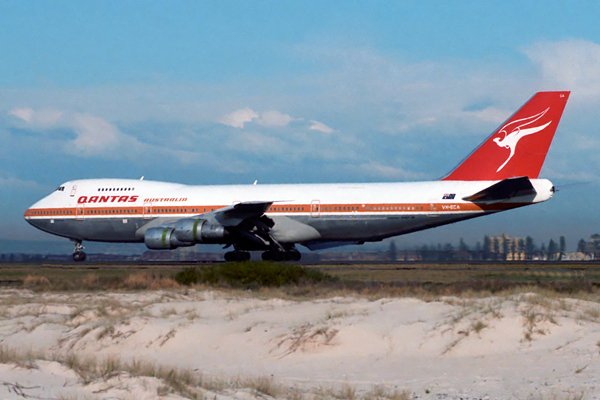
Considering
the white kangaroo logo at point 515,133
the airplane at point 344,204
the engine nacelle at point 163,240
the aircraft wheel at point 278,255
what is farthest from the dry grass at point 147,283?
the white kangaroo logo at point 515,133

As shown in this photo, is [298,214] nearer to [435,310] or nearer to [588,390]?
[435,310]

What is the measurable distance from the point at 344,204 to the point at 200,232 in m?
6.97

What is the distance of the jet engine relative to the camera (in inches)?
1145

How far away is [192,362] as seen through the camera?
9852 millimetres

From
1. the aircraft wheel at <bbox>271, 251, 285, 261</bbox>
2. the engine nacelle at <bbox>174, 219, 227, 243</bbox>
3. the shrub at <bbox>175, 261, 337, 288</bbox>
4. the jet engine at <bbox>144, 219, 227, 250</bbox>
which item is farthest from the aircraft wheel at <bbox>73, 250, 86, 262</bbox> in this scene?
the shrub at <bbox>175, 261, 337, 288</bbox>

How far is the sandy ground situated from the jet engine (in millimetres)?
14863

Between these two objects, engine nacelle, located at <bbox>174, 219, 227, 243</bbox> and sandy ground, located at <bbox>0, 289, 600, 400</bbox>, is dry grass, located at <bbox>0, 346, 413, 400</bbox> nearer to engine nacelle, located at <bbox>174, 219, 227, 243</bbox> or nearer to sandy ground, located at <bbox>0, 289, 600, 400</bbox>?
sandy ground, located at <bbox>0, 289, 600, 400</bbox>

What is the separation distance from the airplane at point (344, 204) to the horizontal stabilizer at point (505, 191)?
43mm

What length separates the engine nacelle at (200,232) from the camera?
2906 cm

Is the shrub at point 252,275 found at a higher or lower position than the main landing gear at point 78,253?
lower

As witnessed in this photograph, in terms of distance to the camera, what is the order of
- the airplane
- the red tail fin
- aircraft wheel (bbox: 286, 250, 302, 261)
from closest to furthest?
the airplane, the red tail fin, aircraft wheel (bbox: 286, 250, 302, 261)

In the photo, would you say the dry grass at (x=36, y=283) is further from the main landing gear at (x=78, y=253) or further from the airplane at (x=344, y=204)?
the main landing gear at (x=78, y=253)

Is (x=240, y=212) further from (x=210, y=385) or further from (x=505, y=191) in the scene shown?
(x=210, y=385)

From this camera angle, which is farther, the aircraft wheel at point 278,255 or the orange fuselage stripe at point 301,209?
the aircraft wheel at point 278,255
